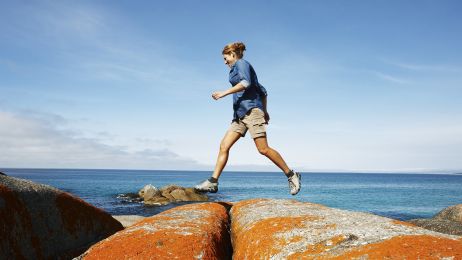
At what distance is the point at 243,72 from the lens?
A: 242 inches

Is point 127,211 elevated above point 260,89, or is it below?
below

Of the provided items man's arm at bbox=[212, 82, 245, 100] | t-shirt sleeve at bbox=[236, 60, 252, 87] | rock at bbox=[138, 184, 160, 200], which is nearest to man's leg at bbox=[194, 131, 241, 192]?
man's arm at bbox=[212, 82, 245, 100]

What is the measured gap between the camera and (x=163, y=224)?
384 cm

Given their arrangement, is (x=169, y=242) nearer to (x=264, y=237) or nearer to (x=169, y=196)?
(x=264, y=237)

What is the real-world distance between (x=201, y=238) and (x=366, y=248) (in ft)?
5.06

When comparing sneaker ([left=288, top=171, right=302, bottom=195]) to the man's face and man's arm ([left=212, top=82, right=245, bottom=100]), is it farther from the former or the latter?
the man's face

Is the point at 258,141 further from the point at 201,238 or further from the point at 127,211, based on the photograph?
the point at 127,211

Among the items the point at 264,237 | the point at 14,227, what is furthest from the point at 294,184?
the point at 14,227

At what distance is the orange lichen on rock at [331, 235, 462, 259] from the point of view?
2240 mm

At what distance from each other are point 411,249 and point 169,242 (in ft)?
6.47

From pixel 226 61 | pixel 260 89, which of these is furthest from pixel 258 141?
pixel 226 61

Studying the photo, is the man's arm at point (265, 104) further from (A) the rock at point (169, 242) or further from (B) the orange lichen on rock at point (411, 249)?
(B) the orange lichen on rock at point (411, 249)

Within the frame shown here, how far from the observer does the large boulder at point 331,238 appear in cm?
236

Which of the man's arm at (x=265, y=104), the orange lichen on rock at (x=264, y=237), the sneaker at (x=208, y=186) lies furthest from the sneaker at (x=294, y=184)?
the orange lichen on rock at (x=264, y=237)
